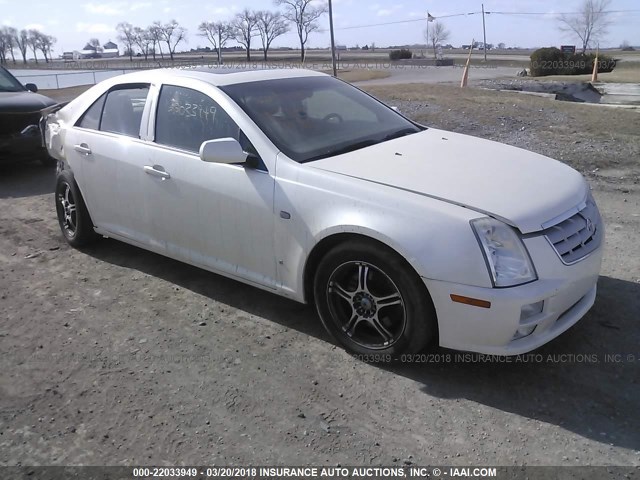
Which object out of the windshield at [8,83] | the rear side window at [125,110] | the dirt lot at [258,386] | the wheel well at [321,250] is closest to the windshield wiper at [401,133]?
the wheel well at [321,250]

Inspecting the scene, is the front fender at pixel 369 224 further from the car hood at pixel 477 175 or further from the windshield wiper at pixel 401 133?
the windshield wiper at pixel 401 133

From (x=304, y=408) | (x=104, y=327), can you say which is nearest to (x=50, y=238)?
(x=104, y=327)

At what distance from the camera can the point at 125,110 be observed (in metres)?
4.80

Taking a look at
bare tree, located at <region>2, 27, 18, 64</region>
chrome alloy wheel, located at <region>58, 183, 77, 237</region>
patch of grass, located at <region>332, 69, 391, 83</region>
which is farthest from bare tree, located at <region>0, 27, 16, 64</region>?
chrome alloy wheel, located at <region>58, 183, 77, 237</region>

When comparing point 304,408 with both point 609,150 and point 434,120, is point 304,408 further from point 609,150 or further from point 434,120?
point 434,120

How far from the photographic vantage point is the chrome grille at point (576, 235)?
3133 millimetres

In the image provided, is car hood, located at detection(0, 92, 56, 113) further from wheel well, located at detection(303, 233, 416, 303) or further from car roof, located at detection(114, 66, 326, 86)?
wheel well, located at detection(303, 233, 416, 303)

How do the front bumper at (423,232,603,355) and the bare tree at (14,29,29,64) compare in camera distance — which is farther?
the bare tree at (14,29,29,64)

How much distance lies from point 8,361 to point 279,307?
179 cm

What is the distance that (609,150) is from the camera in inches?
325

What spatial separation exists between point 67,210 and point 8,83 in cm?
555

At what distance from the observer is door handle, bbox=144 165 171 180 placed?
4.24m

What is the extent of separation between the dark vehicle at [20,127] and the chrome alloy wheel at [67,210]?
3578 millimetres

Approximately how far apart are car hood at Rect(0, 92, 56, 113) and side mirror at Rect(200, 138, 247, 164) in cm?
618
